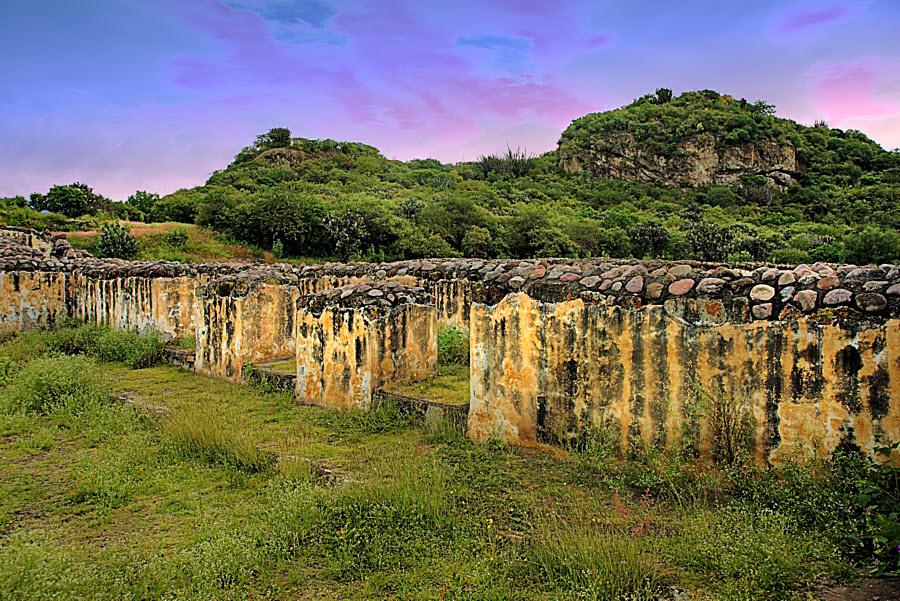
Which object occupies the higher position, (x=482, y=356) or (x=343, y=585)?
(x=482, y=356)

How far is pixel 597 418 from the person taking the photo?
406cm

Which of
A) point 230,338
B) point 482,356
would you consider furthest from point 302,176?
point 482,356

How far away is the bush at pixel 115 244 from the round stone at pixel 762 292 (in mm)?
23106

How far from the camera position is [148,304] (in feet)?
33.5

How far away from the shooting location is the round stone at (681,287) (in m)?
3.93

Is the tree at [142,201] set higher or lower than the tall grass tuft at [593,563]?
higher

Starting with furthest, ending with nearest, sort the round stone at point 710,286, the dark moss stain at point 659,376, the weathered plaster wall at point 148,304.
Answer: the weathered plaster wall at point 148,304 → the round stone at point 710,286 → the dark moss stain at point 659,376

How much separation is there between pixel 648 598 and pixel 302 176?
154 feet

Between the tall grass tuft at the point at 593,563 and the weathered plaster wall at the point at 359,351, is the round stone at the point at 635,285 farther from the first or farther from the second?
the weathered plaster wall at the point at 359,351

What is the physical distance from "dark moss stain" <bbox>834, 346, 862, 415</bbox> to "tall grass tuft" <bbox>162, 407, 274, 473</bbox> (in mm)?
4106

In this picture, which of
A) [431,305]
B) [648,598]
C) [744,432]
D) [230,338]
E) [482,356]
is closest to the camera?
[648,598]

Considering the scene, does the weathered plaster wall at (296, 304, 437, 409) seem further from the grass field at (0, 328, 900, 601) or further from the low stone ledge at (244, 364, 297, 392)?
the grass field at (0, 328, 900, 601)

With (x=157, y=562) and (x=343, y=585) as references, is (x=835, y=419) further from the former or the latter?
(x=157, y=562)

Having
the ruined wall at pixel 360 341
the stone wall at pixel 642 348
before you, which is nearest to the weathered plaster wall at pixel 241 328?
the stone wall at pixel 642 348
